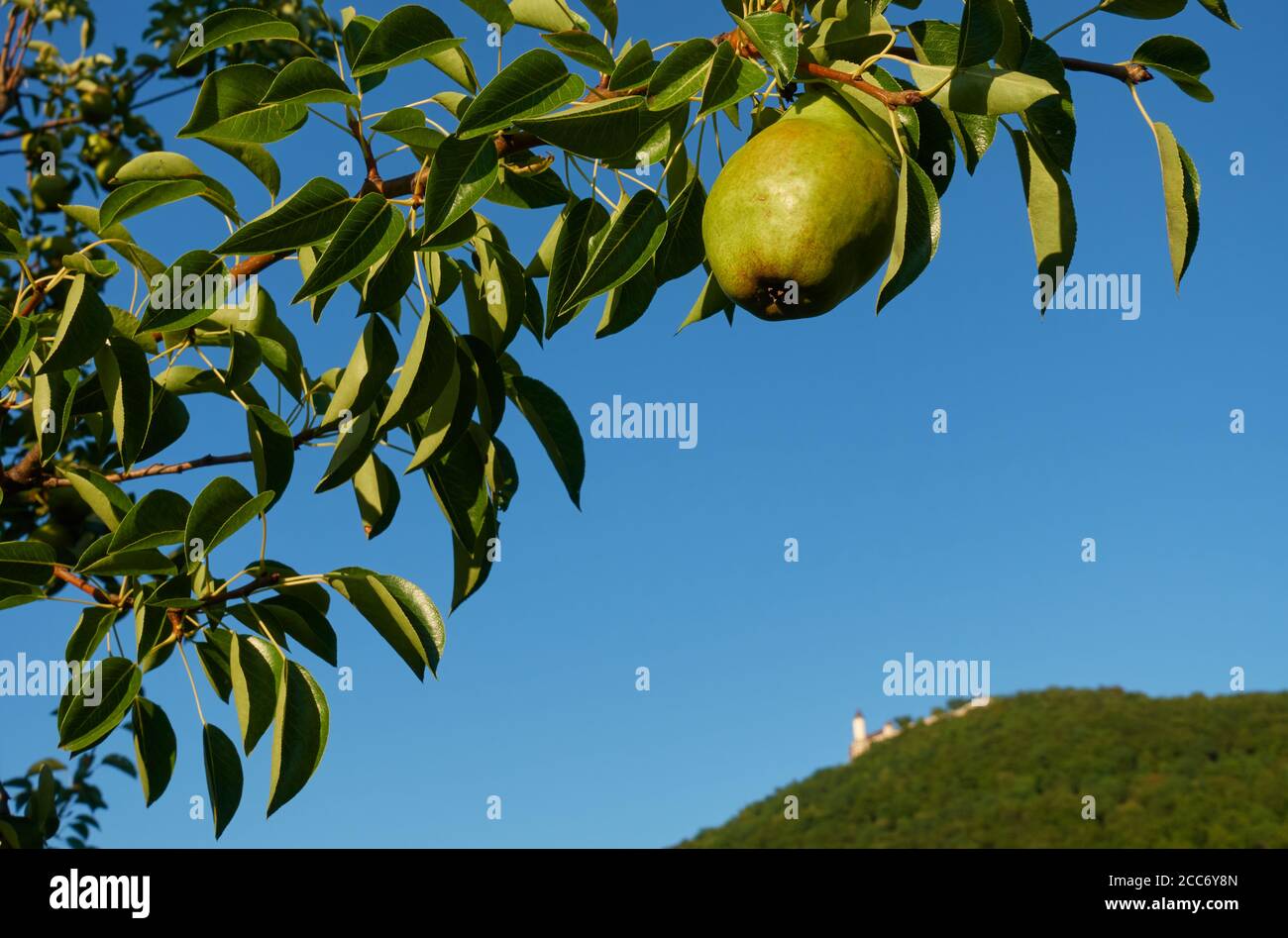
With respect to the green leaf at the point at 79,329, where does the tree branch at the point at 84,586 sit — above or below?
below

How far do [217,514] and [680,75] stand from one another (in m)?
1.18

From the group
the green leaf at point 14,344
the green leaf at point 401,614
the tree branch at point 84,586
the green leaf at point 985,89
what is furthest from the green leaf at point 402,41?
the tree branch at point 84,586

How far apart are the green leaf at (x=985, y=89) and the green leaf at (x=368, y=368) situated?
1.07m

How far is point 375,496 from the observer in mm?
2537

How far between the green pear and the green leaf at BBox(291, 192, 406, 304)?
1.73 ft

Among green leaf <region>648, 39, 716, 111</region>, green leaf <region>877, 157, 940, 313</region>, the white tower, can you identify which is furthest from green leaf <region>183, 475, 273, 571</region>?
the white tower

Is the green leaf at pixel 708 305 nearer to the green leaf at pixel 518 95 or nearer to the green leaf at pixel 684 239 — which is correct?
the green leaf at pixel 684 239

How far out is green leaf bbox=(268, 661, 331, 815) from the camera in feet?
6.74

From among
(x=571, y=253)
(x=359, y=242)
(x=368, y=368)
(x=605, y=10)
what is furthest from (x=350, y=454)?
(x=605, y=10)

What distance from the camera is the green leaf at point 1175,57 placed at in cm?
179

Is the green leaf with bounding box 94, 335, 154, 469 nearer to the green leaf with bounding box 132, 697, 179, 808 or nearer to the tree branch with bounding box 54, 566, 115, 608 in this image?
the tree branch with bounding box 54, 566, 115, 608

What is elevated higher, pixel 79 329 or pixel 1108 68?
pixel 1108 68

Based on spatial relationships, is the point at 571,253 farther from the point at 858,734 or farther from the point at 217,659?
the point at 858,734

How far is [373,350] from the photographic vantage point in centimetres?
214
